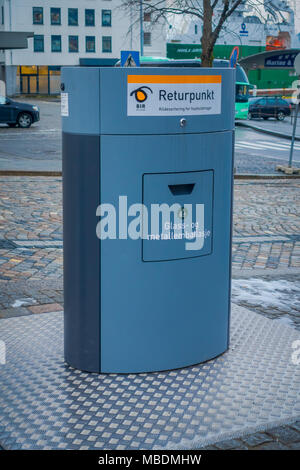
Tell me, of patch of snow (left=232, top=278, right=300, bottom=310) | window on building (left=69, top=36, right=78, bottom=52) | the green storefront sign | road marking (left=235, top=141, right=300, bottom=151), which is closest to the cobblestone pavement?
patch of snow (left=232, top=278, right=300, bottom=310)

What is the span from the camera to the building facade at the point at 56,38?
67375 mm

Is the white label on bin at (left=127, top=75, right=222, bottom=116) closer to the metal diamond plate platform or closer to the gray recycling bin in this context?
the gray recycling bin

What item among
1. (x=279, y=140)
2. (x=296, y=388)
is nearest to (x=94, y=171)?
(x=296, y=388)

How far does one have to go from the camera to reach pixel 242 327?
5066 mm

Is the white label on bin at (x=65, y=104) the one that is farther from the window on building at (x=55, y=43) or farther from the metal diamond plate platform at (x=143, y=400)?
the window on building at (x=55, y=43)

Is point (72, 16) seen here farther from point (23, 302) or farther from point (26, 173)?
point (23, 302)

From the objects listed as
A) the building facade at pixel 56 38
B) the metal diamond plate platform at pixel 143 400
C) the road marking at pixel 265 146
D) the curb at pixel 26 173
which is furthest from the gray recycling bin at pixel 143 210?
the building facade at pixel 56 38

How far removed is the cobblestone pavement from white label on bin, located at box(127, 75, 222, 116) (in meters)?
1.79

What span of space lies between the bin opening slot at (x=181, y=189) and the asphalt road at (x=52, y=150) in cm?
1102

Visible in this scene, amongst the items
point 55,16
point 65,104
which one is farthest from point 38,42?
point 65,104

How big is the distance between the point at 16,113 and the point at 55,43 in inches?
1733

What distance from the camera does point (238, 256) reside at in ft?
25.2

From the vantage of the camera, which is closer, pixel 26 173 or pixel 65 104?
pixel 65 104
